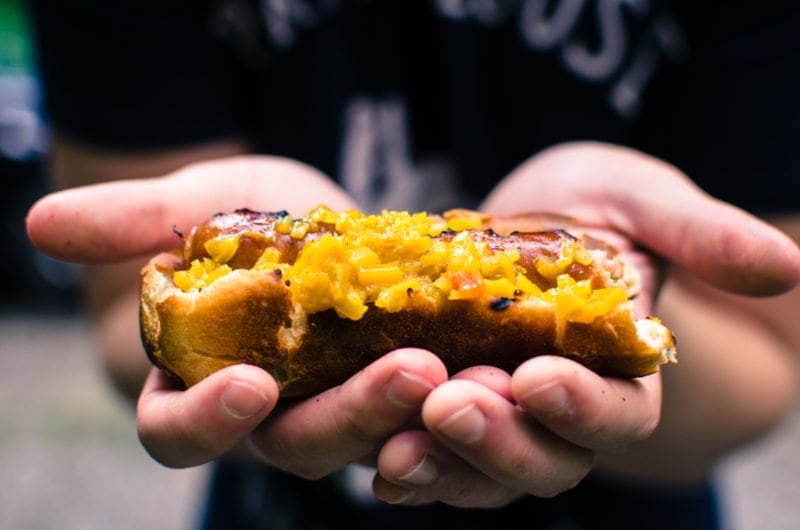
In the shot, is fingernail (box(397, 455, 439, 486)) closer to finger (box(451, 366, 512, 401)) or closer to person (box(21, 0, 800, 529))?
finger (box(451, 366, 512, 401))

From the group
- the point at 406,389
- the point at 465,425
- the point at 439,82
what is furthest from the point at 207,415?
the point at 439,82

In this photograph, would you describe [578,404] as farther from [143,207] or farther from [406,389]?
[143,207]

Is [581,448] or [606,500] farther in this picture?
[606,500]

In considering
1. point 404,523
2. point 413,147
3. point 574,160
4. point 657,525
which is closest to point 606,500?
point 657,525

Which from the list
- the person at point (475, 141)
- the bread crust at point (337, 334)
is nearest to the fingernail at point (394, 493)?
the bread crust at point (337, 334)

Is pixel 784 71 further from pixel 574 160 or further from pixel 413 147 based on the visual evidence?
pixel 413 147

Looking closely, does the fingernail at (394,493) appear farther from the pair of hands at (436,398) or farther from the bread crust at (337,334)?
the bread crust at (337,334)

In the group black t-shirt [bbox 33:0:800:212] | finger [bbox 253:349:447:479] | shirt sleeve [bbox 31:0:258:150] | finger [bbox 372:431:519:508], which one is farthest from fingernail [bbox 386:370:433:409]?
shirt sleeve [bbox 31:0:258:150]
